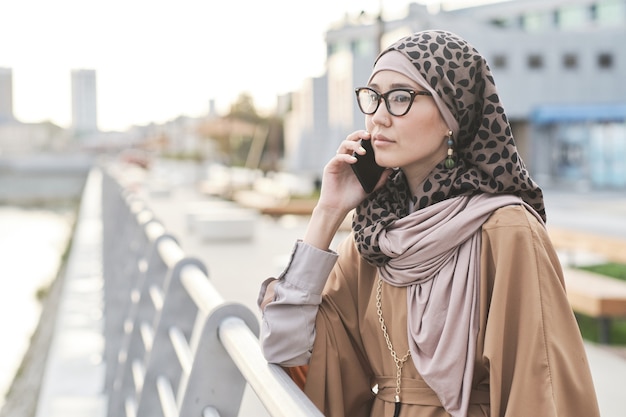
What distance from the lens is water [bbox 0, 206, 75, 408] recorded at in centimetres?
849

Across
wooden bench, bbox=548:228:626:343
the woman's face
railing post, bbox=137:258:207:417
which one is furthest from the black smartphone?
wooden bench, bbox=548:228:626:343

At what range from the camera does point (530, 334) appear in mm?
1480

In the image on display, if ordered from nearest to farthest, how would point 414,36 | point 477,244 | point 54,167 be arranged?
point 477,244 < point 414,36 < point 54,167

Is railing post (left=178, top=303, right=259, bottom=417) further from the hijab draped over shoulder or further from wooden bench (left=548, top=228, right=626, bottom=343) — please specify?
wooden bench (left=548, top=228, right=626, bottom=343)

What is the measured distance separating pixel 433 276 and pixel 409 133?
1.04ft

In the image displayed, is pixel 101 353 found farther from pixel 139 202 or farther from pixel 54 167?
pixel 54 167

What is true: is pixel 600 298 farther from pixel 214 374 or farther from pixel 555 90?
pixel 555 90

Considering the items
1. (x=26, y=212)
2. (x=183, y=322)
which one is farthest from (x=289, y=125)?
(x=183, y=322)

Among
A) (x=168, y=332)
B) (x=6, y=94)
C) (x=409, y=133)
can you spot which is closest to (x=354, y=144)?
(x=409, y=133)

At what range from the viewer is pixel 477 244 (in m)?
1.58

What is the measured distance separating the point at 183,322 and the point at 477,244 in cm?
121

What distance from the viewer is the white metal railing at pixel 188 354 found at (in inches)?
59.0

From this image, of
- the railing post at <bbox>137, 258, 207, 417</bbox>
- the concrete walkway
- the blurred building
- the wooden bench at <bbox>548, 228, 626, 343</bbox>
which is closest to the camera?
the railing post at <bbox>137, 258, 207, 417</bbox>

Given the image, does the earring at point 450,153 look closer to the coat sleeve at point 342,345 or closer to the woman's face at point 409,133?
the woman's face at point 409,133
